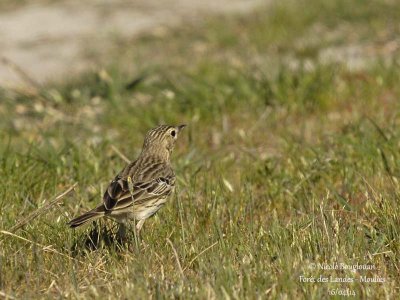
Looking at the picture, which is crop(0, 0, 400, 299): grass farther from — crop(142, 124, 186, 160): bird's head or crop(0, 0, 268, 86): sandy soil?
crop(0, 0, 268, 86): sandy soil

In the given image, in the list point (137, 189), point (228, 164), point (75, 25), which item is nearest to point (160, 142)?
point (137, 189)

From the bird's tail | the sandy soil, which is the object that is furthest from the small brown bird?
the sandy soil

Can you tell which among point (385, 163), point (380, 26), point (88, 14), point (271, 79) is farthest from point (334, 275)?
point (88, 14)

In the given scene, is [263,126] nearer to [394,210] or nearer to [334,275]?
[394,210]

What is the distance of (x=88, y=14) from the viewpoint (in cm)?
1648

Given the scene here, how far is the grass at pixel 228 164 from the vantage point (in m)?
5.24

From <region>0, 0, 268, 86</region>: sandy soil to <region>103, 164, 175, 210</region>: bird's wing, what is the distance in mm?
6674

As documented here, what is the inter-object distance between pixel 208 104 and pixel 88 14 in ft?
23.1

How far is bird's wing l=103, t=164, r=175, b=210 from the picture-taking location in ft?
19.1

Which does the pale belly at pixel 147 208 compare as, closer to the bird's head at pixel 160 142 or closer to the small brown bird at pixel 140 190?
the small brown bird at pixel 140 190

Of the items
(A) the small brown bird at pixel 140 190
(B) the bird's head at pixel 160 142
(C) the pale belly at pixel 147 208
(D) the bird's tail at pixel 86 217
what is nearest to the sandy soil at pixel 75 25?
(B) the bird's head at pixel 160 142

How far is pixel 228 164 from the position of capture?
26.7 ft

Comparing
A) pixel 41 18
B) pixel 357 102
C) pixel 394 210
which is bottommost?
pixel 41 18

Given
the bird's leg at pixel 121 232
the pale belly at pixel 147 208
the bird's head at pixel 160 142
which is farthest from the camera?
the bird's head at pixel 160 142
